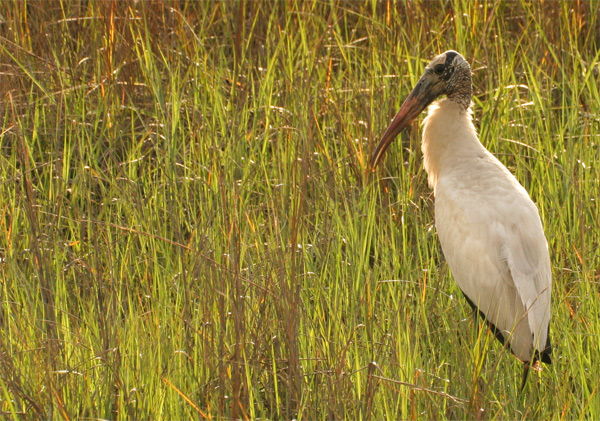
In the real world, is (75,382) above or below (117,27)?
below

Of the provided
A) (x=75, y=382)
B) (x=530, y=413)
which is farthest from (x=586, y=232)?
(x=75, y=382)

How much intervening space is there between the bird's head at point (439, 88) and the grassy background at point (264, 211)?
8.2 inches

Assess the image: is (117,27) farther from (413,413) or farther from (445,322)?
(413,413)

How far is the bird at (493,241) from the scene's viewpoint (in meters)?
2.78

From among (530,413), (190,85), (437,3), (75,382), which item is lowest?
(530,413)

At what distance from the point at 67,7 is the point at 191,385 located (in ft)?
8.72

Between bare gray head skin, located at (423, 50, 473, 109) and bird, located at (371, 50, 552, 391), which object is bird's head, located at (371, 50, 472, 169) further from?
bird, located at (371, 50, 552, 391)

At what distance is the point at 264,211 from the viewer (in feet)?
11.8

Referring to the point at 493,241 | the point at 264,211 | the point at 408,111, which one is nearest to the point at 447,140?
the point at 408,111

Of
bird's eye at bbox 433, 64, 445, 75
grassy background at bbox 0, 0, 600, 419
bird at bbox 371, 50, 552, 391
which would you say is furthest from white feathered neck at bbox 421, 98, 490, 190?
grassy background at bbox 0, 0, 600, 419

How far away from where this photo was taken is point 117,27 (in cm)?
434

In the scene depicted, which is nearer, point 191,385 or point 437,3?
point 191,385

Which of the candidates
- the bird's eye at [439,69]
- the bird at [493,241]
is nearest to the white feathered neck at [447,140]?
the bird at [493,241]

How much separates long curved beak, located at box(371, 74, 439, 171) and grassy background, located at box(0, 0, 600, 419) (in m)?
0.15
